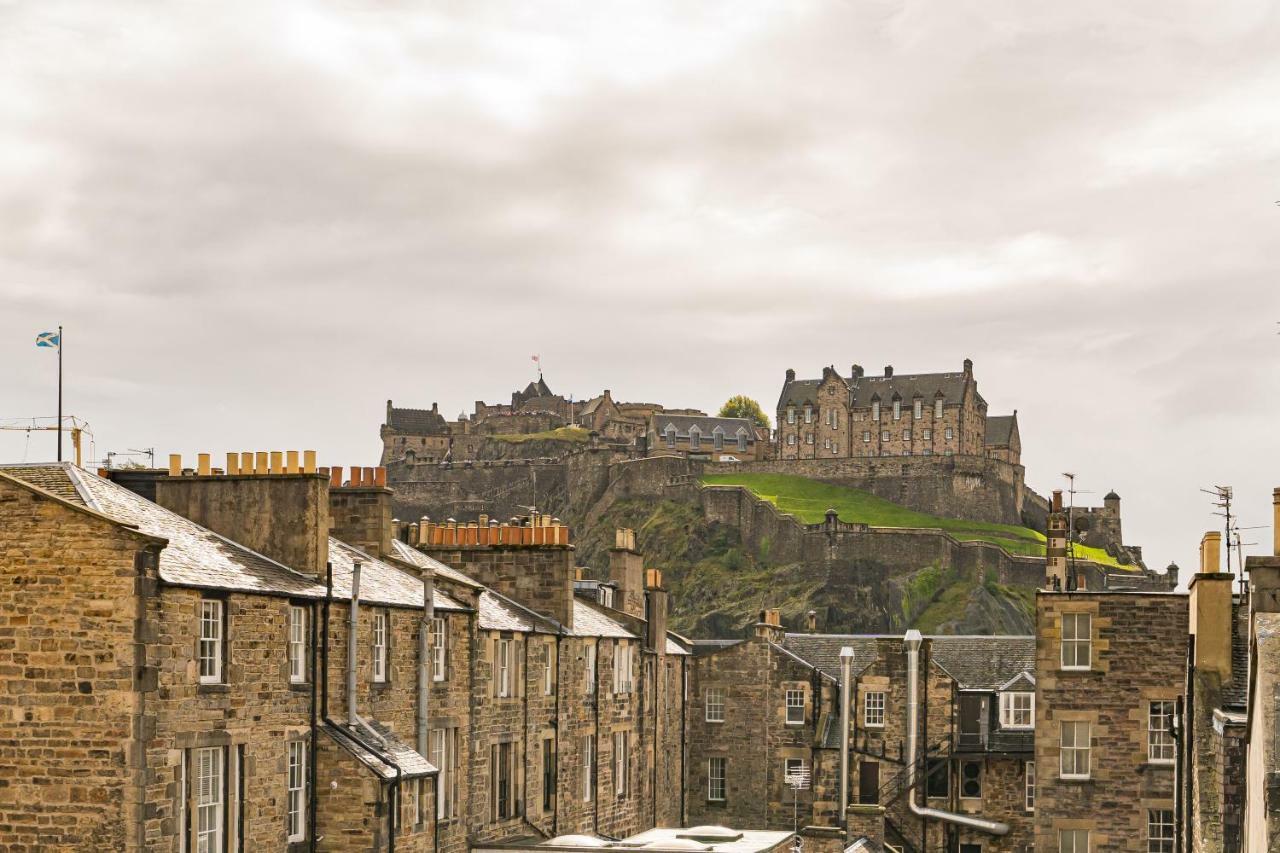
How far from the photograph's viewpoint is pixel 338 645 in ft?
73.3

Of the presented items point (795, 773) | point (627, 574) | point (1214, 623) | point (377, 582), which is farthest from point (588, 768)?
point (1214, 623)

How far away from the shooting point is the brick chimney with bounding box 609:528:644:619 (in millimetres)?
41562

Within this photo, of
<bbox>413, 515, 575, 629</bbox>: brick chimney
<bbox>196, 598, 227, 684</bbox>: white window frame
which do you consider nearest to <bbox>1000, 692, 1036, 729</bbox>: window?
<bbox>413, 515, 575, 629</bbox>: brick chimney

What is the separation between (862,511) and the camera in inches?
4830

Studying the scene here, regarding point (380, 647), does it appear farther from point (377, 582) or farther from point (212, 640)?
point (212, 640)

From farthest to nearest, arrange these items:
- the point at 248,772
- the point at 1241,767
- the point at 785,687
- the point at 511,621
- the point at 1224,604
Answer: the point at 785,687 < the point at 511,621 < the point at 1224,604 < the point at 248,772 < the point at 1241,767

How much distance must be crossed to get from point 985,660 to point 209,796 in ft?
92.7

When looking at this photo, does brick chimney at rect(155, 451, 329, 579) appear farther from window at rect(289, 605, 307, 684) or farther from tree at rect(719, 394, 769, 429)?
tree at rect(719, 394, 769, 429)

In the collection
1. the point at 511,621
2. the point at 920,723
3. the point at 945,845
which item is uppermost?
the point at 511,621

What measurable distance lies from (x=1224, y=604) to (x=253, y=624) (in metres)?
13.3

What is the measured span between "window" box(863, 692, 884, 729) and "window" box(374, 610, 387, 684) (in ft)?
73.5

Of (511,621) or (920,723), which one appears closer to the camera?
(511,621)

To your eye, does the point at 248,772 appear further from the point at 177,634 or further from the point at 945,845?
the point at 945,845

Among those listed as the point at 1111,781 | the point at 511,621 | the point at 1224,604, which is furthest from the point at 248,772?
the point at 1111,781
